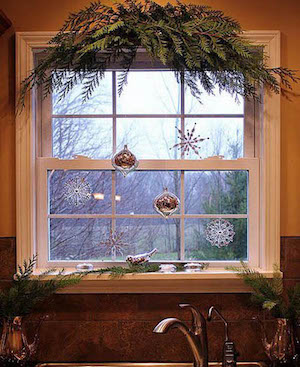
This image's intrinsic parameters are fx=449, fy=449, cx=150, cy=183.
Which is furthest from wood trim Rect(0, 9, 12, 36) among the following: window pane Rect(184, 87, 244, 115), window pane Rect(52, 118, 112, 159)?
window pane Rect(184, 87, 244, 115)

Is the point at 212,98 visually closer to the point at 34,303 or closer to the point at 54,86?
the point at 54,86

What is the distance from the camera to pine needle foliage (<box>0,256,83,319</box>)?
5.80ft

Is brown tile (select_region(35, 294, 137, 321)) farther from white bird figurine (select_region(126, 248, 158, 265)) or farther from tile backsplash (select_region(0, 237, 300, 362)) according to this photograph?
white bird figurine (select_region(126, 248, 158, 265))

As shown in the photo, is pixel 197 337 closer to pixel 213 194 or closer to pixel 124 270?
pixel 124 270

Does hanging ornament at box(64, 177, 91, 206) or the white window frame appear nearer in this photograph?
the white window frame

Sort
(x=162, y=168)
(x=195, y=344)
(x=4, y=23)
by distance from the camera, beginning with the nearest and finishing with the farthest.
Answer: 1. (x=195, y=344)
2. (x=4, y=23)
3. (x=162, y=168)

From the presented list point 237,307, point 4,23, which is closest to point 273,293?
point 237,307

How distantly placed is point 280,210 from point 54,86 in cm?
114

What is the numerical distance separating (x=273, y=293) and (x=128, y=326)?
25.5 inches

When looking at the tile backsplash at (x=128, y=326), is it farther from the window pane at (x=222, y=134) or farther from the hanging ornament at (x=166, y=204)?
the window pane at (x=222, y=134)

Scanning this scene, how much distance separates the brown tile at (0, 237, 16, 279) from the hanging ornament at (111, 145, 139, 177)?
22.4 inches

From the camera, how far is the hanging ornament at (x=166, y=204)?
6.50 ft

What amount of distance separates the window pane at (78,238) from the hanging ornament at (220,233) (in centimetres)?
47

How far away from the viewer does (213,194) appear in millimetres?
2070
